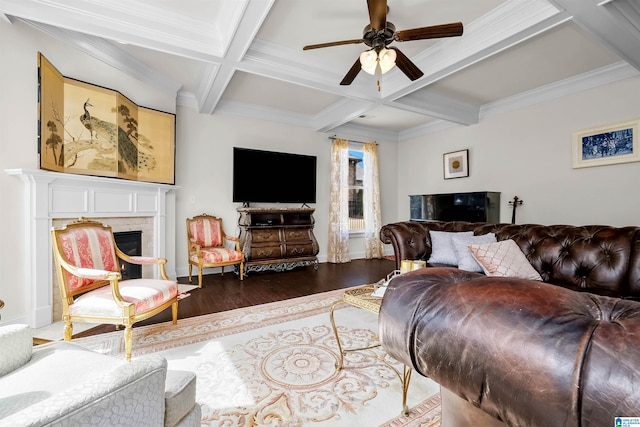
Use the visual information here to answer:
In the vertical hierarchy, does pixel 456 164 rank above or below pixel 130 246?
above

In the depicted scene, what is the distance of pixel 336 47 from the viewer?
3076 mm

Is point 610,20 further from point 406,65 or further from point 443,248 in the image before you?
point 443,248

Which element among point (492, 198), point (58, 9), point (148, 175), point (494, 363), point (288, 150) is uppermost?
point (58, 9)

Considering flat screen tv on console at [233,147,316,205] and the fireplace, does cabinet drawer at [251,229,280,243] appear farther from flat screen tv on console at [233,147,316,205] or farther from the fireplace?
the fireplace

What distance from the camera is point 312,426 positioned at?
1376 mm

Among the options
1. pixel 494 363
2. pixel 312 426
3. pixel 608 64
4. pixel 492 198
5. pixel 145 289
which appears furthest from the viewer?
pixel 492 198

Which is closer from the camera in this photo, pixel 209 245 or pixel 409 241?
pixel 409 241

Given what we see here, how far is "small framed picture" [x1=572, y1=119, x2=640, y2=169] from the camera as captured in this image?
332 centimetres

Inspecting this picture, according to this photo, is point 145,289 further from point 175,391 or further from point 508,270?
point 508,270

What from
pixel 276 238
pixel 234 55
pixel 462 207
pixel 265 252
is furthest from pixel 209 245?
pixel 462 207

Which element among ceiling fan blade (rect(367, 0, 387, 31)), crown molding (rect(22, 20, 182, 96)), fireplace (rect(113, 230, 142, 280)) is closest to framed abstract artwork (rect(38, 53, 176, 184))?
crown molding (rect(22, 20, 182, 96))

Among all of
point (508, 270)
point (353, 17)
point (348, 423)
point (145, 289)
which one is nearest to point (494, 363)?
point (348, 423)

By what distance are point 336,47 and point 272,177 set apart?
96.2 inches

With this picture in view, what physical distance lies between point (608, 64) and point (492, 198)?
2.03 m
